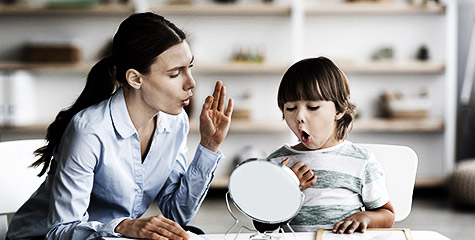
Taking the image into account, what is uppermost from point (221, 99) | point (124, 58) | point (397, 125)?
point (124, 58)

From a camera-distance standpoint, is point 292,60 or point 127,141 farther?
point 292,60

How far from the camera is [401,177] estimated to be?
162 centimetres

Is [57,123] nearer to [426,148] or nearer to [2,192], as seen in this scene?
[2,192]

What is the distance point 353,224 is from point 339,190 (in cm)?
17

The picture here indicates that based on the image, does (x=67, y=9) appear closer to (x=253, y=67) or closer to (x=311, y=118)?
(x=253, y=67)

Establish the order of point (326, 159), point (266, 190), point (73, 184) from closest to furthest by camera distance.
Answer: point (266, 190), point (73, 184), point (326, 159)

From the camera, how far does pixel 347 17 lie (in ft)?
14.8

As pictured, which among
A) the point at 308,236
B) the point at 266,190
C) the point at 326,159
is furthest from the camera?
the point at 326,159

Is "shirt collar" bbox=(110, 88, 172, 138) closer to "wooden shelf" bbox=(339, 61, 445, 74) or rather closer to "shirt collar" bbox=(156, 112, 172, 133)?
"shirt collar" bbox=(156, 112, 172, 133)

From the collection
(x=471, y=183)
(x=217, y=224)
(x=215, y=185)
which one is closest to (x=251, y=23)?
(x=215, y=185)

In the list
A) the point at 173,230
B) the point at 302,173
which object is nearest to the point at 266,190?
the point at 302,173

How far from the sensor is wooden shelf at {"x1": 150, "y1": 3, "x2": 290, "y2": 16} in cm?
429

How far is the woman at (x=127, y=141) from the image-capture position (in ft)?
4.58

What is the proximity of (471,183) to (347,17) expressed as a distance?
4.98ft
